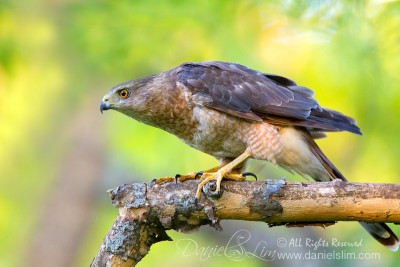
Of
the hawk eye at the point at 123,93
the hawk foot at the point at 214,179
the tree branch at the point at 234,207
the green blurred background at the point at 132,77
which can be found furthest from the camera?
the green blurred background at the point at 132,77

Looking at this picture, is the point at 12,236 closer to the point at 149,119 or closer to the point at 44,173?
the point at 44,173

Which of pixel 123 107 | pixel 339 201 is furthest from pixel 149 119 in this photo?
pixel 339 201

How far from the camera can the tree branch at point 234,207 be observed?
4422 mm

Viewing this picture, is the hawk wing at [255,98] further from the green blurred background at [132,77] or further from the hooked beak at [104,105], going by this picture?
the green blurred background at [132,77]

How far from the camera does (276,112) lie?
5.87 m

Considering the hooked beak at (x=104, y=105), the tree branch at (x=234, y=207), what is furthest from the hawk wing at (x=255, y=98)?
the tree branch at (x=234, y=207)

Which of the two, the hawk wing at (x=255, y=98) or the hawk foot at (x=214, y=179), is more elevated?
the hawk wing at (x=255, y=98)

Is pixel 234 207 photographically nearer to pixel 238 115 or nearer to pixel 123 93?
pixel 238 115

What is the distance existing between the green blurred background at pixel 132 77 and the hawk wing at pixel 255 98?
1955 millimetres

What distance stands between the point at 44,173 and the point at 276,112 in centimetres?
828

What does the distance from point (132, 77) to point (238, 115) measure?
4.46 meters

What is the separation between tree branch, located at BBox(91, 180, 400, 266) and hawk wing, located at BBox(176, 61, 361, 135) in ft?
4.07

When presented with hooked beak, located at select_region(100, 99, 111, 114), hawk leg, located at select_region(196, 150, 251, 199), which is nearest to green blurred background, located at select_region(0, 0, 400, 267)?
hawk leg, located at select_region(196, 150, 251, 199)

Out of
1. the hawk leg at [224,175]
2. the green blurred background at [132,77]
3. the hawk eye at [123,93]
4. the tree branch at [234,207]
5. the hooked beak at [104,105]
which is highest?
the green blurred background at [132,77]
